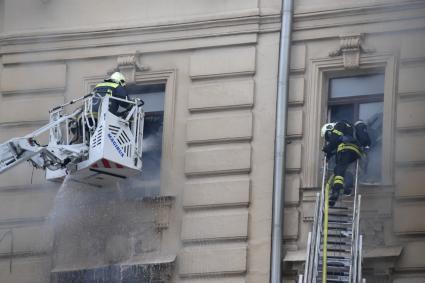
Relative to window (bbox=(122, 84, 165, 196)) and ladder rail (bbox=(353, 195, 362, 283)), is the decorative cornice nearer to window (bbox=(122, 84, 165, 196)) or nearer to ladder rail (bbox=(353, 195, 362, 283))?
window (bbox=(122, 84, 165, 196))

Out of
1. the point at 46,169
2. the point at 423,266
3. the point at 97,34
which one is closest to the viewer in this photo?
the point at 423,266

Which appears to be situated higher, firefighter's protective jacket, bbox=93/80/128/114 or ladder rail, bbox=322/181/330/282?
firefighter's protective jacket, bbox=93/80/128/114

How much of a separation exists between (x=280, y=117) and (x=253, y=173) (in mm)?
904

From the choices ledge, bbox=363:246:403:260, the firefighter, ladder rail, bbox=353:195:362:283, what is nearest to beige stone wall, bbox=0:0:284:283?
the firefighter

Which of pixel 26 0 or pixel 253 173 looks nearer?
pixel 253 173

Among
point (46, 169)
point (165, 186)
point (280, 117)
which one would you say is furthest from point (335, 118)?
point (46, 169)

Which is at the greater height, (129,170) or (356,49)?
(356,49)

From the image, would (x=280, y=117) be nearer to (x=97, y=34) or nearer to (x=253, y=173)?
(x=253, y=173)

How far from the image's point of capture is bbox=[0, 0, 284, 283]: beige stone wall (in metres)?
22.5


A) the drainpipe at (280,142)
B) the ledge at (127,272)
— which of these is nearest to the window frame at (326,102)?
the drainpipe at (280,142)

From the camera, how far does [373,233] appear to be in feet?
71.0

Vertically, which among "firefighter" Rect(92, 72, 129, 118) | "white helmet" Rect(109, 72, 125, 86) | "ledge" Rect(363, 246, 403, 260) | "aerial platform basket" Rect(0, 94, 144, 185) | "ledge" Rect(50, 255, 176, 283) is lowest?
"ledge" Rect(50, 255, 176, 283)

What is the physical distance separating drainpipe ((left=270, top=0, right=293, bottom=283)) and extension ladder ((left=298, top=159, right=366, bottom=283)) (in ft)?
2.13

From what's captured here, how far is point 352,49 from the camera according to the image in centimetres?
2281
